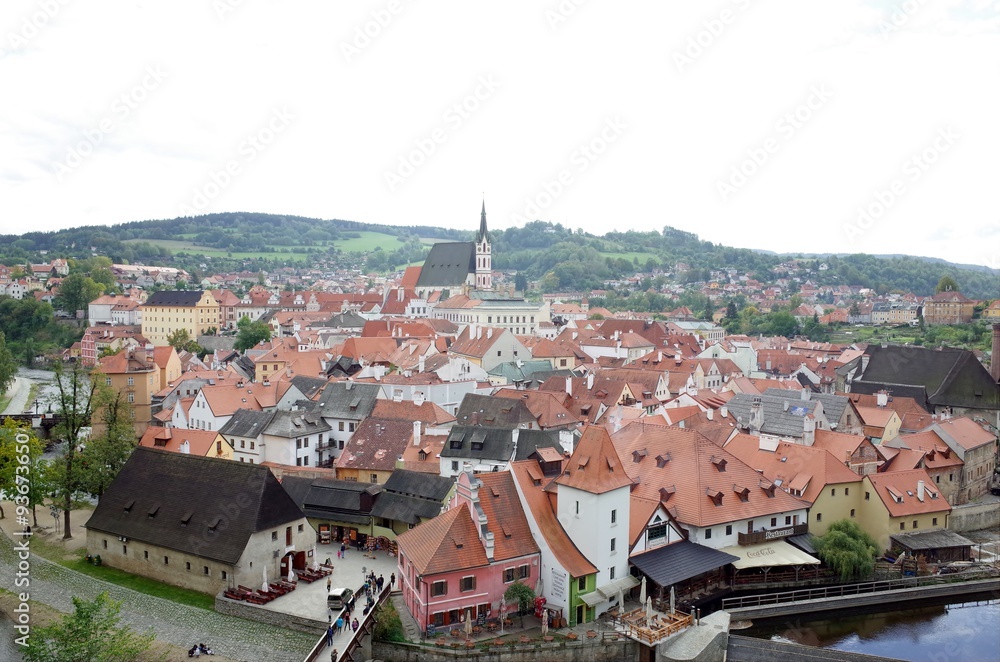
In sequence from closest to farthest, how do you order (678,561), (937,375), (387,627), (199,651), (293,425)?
(387,627)
(199,651)
(678,561)
(293,425)
(937,375)

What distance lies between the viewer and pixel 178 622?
31.1 m

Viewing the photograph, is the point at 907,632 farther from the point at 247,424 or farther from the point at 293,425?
the point at 247,424

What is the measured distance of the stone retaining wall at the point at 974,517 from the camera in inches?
1705

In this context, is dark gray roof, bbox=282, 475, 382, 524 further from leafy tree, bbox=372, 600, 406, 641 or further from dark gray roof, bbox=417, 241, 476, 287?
dark gray roof, bbox=417, 241, 476, 287

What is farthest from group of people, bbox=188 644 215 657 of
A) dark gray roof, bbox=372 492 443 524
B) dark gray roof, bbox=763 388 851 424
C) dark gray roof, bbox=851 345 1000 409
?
dark gray roof, bbox=851 345 1000 409

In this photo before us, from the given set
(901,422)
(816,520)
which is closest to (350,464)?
(816,520)

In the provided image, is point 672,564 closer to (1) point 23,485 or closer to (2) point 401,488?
(2) point 401,488

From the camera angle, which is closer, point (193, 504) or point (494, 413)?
point (193, 504)

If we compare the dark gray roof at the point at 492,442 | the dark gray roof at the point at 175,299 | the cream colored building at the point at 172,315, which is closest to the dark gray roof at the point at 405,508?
the dark gray roof at the point at 492,442

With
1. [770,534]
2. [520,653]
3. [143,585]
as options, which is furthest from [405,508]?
[770,534]

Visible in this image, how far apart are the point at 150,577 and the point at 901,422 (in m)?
45.8

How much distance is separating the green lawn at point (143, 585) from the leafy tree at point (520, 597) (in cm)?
1178

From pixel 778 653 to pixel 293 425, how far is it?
3160 centimetres

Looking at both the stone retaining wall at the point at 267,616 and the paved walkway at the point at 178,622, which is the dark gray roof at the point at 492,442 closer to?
the stone retaining wall at the point at 267,616
